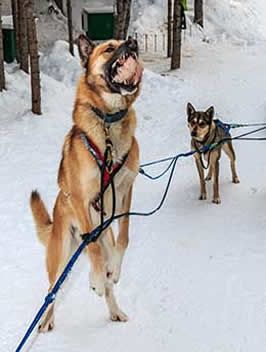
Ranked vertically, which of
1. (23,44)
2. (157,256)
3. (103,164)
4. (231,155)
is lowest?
(157,256)

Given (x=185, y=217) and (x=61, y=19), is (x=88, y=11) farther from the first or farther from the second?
(x=185, y=217)

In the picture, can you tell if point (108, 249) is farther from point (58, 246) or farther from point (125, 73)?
point (125, 73)

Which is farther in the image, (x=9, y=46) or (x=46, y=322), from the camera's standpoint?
(x=9, y=46)

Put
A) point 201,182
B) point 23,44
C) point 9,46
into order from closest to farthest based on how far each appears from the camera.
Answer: point 201,182 → point 23,44 → point 9,46

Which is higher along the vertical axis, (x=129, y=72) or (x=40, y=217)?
(x=129, y=72)

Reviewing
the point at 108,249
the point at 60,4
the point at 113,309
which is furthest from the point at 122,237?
the point at 60,4

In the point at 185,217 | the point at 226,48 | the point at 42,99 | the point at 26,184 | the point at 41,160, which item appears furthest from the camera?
the point at 226,48

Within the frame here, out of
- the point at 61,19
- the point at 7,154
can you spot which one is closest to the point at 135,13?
the point at 61,19

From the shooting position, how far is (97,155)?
10.5ft

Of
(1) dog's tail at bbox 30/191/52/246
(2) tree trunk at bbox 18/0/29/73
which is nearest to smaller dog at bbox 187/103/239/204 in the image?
(1) dog's tail at bbox 30/191/52/246

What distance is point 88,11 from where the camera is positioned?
1562 cm

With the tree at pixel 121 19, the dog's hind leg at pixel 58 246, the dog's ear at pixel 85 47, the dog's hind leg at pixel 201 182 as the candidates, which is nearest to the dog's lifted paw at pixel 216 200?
the dog's hind leg at pixel 201 182

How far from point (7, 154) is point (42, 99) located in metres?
2.31

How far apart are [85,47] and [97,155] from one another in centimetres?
55
